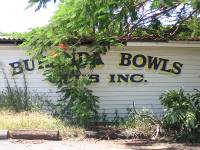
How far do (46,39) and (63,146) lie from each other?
347 centimetres

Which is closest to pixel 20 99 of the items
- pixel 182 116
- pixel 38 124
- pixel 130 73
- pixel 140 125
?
pixel 38 124

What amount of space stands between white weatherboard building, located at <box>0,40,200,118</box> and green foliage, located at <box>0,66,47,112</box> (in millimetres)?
180

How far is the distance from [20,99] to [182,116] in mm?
5441

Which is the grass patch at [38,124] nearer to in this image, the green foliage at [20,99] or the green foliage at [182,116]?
the green foliage at [20,99]

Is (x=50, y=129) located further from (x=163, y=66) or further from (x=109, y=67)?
(x=163, y=66)

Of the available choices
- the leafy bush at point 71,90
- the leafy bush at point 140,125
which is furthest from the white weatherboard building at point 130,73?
the leafy bush at point 140,125

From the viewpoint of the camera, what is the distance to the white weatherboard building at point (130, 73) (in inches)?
701

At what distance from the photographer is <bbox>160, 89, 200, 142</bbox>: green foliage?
1486cm

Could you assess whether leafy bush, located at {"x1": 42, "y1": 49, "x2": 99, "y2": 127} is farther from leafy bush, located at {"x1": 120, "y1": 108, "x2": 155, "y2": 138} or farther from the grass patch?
leafy bush, located at {"x1": 120, "y1": 108, "x2": 155, "y2": 138}

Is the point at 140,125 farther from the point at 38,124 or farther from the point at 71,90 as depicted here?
the point at 38,124

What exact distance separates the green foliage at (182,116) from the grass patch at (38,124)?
2.49 m

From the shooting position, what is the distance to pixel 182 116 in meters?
14.9

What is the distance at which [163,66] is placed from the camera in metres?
18.0

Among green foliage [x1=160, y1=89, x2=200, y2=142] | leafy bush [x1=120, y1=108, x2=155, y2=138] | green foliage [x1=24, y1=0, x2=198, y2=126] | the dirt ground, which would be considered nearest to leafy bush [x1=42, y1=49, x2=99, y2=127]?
green foliage [x1=24, y1=0, x2=198, y2=126]
